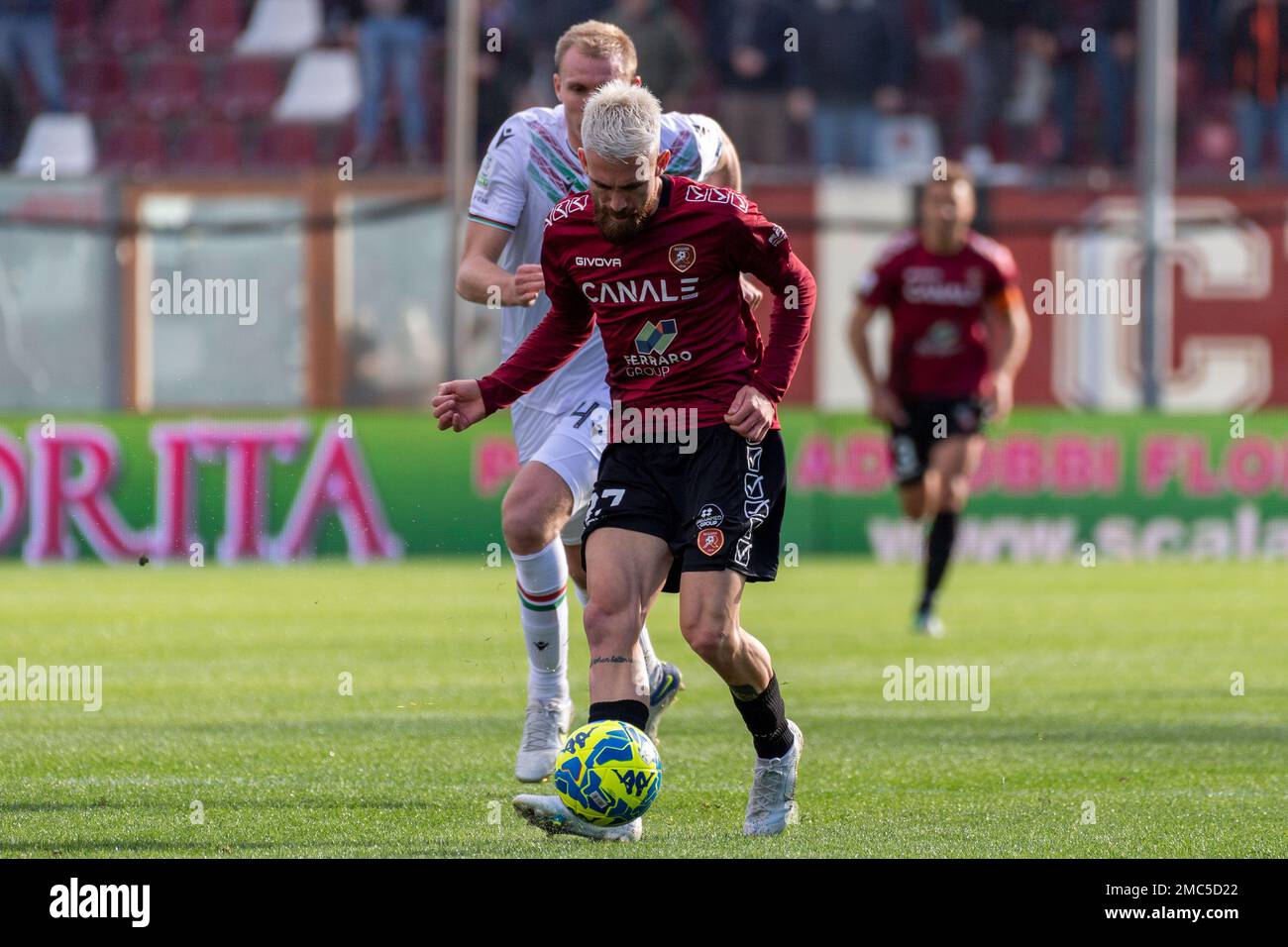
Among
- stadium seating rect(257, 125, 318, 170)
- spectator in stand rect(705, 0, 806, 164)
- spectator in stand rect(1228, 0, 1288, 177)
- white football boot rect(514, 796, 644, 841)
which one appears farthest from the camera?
stadium seating rect(257, 125, 318, 170)

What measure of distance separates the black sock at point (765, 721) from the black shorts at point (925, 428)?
278 inches

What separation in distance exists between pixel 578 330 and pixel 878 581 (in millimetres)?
10423

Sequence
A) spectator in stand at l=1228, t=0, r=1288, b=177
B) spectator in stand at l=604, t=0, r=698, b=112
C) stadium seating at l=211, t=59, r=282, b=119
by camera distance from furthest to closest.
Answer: stadium seating at l=211, t=59, r=282, b=119 < spectator in stand at l=1228, t=0, r=1288, b=177 < spectator in stand at l=604, t=0, r=698, b=112

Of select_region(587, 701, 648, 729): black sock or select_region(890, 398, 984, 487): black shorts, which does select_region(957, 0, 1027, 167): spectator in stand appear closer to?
select_region(890, 398, 984, 487): black shorts

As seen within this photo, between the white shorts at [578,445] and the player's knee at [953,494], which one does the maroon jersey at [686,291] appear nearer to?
the white shorts at [578,445]

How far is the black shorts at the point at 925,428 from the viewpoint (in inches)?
527

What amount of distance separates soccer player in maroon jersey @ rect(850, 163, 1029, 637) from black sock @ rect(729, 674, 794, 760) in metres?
6.80

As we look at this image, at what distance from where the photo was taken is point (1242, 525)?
1886 centimetres

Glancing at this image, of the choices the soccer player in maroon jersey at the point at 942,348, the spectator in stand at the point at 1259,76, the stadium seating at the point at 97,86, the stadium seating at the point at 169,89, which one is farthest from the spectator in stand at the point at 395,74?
the soccer player in maroon jersey at the point at 942,348

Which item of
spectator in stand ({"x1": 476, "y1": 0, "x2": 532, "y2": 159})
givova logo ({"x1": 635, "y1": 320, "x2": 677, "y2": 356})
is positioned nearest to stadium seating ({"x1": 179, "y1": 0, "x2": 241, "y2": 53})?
spectator in stand ({"x1": 476, "y1": 0, "x2": 532, "y2": 159})

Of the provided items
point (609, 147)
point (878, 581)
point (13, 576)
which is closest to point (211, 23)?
point (13, 576)

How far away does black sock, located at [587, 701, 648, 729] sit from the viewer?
19.8 ft
